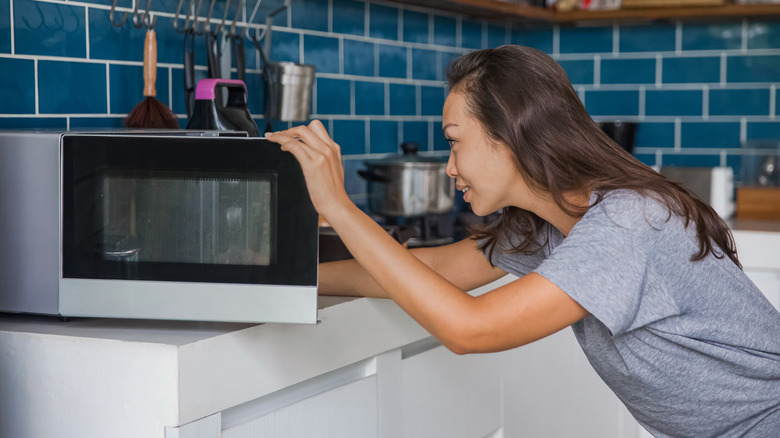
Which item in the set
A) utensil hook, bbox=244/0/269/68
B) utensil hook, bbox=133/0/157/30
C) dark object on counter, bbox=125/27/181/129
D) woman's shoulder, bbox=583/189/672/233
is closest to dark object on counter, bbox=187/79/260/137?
dark object on counter, bbox=125/27/181/129

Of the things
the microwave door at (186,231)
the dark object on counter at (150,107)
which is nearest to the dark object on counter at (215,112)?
the dark object on counter at (150,107)

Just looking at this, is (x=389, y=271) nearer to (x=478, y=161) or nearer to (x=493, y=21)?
(x=478, y=161)

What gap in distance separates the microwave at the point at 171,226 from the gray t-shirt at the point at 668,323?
34 centimetres

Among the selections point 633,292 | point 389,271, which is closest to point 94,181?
point 389,271

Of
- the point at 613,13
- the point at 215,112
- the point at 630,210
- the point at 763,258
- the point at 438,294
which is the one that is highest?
the point at 613,13

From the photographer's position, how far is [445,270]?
150 centimetres

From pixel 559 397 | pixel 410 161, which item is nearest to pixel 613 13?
pixel 410 161

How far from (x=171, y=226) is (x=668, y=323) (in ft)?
2.19

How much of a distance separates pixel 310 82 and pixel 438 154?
890 mm

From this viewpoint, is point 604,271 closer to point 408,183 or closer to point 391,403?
point 391,403

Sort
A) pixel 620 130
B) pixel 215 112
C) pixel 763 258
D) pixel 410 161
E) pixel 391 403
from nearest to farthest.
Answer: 1. pixel 391 403
2. pixel 215 112
3. pixel 410 161
4. pixel 763 258
5. pixel 620 130

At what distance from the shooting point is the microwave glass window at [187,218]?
1.14 metres

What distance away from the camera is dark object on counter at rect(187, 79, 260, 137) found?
158cm

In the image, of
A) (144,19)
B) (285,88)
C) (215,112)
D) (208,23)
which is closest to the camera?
(215,112)
